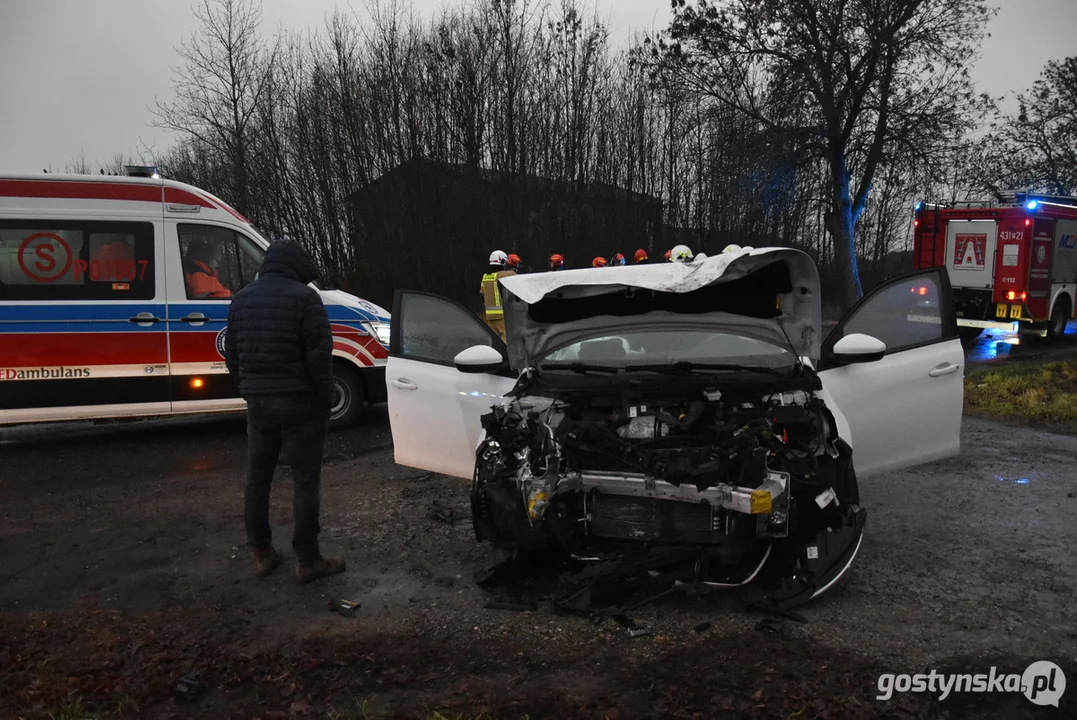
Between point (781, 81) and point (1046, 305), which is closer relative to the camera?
point (1046, 305)

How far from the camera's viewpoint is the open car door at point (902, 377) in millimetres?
4539

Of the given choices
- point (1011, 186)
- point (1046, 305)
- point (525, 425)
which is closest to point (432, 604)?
point (525, 425)

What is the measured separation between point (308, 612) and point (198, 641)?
52 cm

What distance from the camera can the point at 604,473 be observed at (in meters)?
3.73

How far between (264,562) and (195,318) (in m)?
4.10

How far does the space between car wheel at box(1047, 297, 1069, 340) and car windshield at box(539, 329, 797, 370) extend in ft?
48.6

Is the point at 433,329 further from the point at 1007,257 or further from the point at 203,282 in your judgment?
the point at 1007,257

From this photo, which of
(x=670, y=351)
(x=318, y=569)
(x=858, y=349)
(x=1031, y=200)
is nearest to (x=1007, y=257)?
(x=1031, y=200)

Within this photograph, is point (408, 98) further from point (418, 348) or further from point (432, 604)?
point (432, 604)

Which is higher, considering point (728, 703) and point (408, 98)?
point (408, 98)

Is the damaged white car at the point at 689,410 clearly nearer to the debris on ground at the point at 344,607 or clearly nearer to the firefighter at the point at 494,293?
the debris on ground at the point at 344,607

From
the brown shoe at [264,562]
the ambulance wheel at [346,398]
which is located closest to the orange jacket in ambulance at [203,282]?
the ambulance wheel at [346,398]

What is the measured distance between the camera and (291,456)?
14.1 feet

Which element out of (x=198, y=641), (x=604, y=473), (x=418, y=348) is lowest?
(x=198, y=641)
